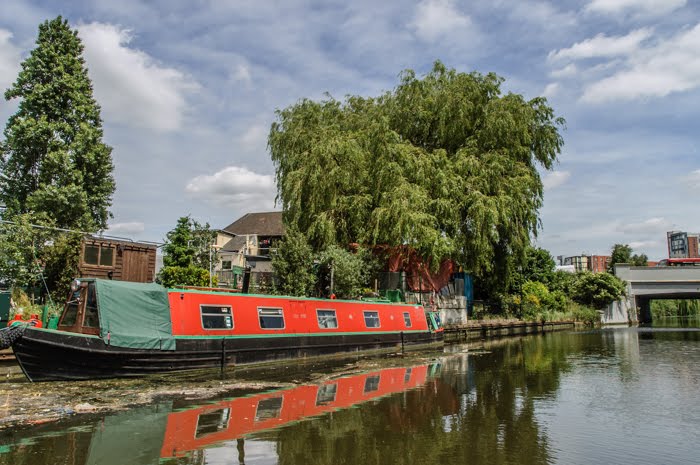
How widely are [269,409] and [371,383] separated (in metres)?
4.24

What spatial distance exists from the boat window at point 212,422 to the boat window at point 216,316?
4.96 m

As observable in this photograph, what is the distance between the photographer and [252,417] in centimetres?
965

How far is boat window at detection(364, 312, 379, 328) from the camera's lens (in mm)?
20828

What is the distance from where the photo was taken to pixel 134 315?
43.8 ft

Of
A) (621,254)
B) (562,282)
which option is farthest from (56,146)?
(621,254)

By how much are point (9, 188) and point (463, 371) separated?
24821mm

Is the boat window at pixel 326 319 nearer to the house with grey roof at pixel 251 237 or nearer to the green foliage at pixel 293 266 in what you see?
the green foliage at pixel 293 266

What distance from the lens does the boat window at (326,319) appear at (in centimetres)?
1867

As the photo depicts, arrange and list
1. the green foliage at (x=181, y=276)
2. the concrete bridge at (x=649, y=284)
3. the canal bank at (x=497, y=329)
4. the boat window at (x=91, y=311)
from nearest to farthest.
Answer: the boat window at (x=91, y=311) < the green foliage at (x=181, y=276) < the canal bank at (x=497, y=329) < the concrete bridge at (x=649, y=284)

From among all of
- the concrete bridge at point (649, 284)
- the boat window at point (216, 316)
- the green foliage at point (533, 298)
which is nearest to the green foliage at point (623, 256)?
the concrete bridge at point (649, 284)

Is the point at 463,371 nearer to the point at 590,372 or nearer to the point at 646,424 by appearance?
the point at 590,372

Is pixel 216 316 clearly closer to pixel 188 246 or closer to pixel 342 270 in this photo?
pixel 342 270

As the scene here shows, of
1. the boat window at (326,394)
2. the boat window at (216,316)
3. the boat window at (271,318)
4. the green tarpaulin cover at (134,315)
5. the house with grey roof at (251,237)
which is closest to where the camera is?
the boat window at (326,394)

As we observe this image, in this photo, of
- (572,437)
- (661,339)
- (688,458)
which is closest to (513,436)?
(572,437)
